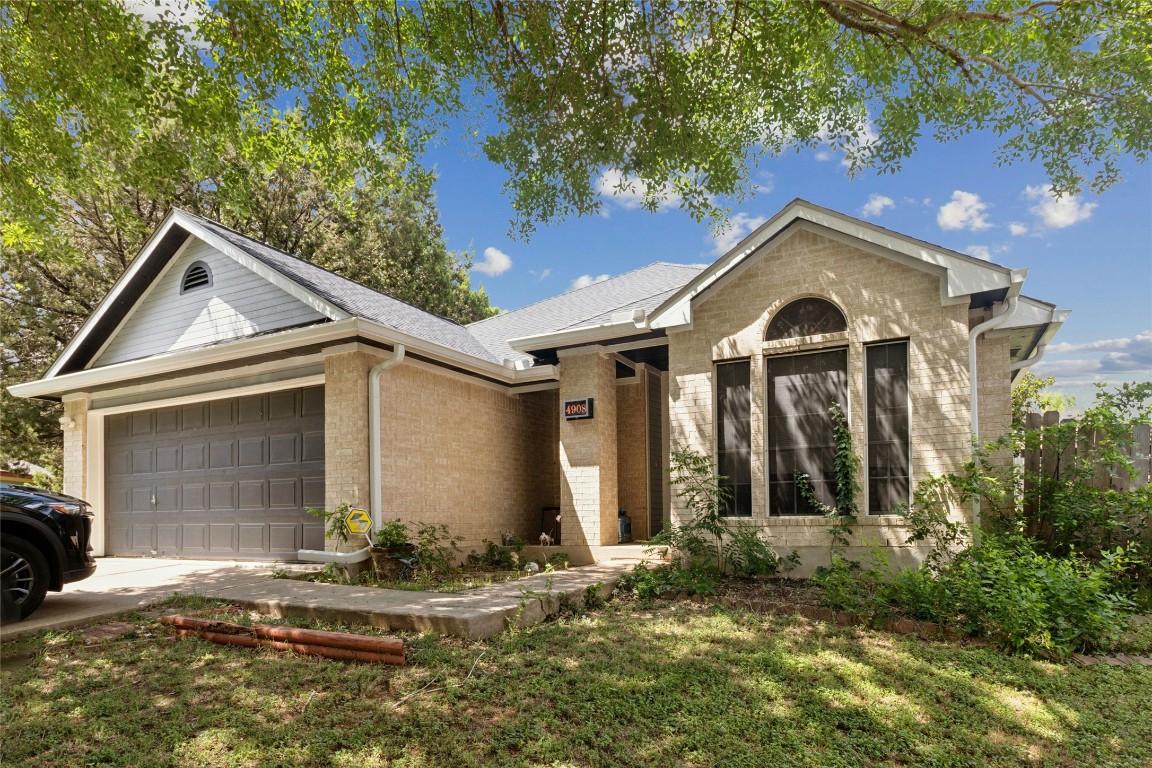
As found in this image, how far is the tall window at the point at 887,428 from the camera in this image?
6.95m

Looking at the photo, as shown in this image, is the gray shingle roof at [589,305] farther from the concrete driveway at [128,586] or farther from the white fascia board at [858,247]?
the concrete driveway at [128,586]

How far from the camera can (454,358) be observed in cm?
920

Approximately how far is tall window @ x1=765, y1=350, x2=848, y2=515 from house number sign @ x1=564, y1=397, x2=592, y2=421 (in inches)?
108

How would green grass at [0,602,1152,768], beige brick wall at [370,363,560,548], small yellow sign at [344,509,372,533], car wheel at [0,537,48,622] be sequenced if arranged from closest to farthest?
green grass at [0,602,1152,768] → car wheel at [0,537,48,622] → small yellow sign at [344,509,372,533] → beige brick wall at [370,363,560,548]

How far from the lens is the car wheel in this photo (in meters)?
5.51

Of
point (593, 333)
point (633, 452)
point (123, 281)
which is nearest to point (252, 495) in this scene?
point (123, 281)

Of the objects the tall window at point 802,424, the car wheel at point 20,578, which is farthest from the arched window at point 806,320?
the car wheel at point 20,578

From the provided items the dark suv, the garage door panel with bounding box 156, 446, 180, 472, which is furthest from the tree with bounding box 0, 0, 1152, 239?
the dark suv

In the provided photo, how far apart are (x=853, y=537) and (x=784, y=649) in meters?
2.74

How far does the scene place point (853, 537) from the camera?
7.01 metres

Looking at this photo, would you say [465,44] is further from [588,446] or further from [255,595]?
[255,595]

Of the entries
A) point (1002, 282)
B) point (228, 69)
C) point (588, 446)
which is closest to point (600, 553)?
point (588, 446)

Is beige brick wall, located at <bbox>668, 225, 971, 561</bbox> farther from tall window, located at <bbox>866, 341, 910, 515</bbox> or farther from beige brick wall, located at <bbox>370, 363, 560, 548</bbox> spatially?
beige brick wall, located at <bbox>370, 363, 560, 548</bbox>

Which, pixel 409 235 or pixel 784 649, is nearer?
pixel 784 649
